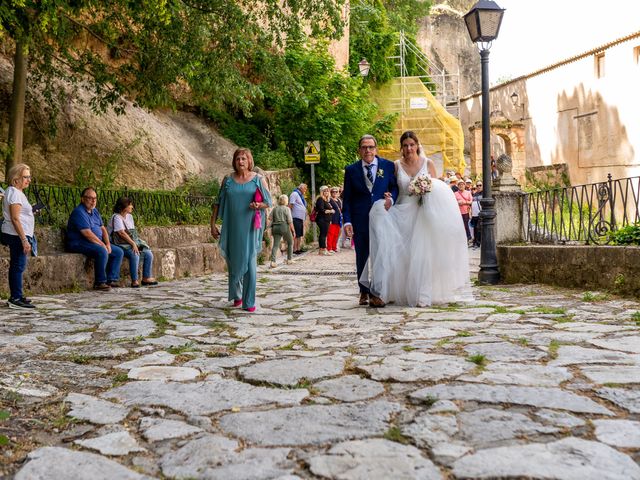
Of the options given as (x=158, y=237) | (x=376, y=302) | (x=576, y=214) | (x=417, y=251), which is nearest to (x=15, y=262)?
(x=376, y=302)

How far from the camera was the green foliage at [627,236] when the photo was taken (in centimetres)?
799

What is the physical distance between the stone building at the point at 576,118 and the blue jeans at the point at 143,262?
22869 millimetres

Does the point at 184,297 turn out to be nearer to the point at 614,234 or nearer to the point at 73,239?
the point at 73,239

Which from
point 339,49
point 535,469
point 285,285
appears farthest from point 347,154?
point 535,469

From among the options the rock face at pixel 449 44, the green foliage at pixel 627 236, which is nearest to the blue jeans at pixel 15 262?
the green foliage at pixel 627 236

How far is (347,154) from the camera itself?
2362cm

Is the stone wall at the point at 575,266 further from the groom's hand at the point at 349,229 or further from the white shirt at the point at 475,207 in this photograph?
the white shirt at the point at 475,207

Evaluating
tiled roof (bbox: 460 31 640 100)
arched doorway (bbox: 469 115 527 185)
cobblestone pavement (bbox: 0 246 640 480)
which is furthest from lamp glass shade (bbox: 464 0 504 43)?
arched doorway (bbox: 469 115 527 185)

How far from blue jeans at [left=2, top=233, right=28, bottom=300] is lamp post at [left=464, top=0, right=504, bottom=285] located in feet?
20.2

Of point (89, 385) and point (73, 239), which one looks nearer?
point (89, 385)

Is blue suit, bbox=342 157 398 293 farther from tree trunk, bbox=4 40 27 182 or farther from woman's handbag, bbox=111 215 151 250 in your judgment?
tree trunk, bbox=4 40 27 182

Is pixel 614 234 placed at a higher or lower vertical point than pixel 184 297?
higher

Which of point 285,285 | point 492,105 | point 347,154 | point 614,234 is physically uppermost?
point 492,105

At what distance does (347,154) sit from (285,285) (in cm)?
1319
